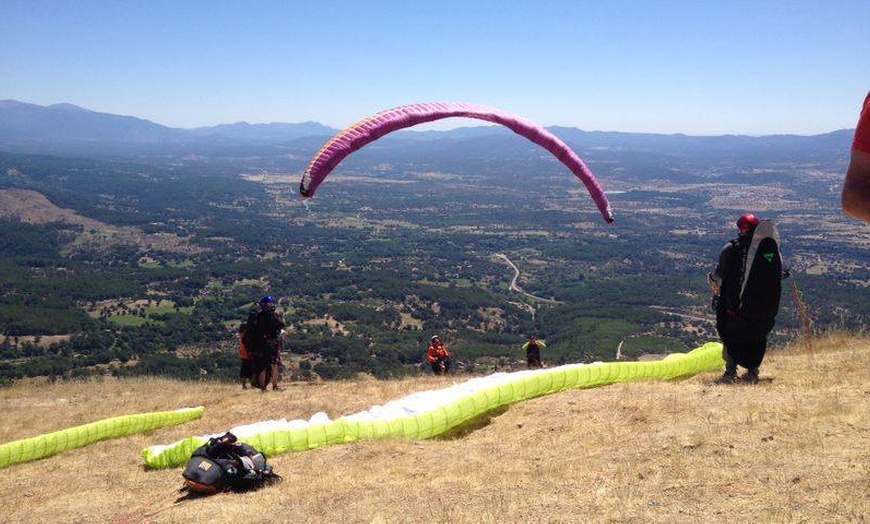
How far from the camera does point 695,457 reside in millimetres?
6836

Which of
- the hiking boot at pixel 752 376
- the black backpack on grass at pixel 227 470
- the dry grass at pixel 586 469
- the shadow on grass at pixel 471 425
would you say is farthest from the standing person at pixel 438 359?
the black backpack on grass at pixel 227 470

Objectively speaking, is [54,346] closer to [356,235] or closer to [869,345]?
[869,345]

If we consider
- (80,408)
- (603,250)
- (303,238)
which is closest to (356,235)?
(303,238)

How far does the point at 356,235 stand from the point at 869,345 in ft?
566

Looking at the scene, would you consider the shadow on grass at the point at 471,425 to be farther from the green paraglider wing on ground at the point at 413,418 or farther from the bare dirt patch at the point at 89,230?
the bare dirt patch at the point at 89,230

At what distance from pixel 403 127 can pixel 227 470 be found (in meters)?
5.72

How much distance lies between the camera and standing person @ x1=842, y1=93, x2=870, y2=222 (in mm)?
2350

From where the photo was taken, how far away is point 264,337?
15.2 meters

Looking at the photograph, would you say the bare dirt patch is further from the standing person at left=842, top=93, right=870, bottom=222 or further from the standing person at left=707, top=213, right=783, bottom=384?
the standing person at left=842, top=93, right=870, bottom=222

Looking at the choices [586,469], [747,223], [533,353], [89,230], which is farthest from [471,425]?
[89,230]

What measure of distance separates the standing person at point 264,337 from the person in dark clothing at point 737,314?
9.33m

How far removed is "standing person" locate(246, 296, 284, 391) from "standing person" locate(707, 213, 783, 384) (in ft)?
30.7

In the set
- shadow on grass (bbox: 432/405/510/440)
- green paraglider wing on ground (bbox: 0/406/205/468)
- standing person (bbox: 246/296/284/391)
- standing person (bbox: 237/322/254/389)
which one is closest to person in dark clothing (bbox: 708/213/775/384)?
shadow on grass (bbox: 432/405/510/440)

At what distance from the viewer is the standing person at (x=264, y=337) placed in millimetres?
15000
